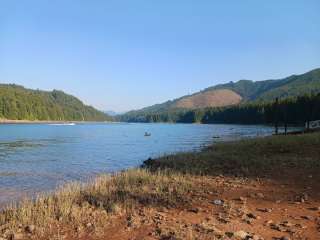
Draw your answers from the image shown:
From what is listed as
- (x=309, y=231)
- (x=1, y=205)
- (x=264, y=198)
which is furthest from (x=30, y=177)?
(x=309, y=231)

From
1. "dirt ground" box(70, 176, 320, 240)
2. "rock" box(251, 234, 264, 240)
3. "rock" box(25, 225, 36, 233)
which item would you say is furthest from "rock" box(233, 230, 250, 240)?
"rock" box(25, 225, 36, 233)

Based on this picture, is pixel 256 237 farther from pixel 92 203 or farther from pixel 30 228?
pixel 92 203

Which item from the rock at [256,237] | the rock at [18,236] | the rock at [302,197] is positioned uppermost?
the rock at [302,197]

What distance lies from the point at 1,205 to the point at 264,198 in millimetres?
11798

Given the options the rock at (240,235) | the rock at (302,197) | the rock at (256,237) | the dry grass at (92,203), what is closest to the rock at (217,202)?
the dry grass at (92,203)

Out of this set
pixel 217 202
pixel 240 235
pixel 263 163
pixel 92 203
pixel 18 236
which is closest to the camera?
pixel 240 235

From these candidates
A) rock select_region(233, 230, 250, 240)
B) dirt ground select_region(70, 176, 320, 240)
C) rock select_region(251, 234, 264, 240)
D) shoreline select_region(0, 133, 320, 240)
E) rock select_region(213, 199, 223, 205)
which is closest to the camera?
rock select_region(251, 234, 264, 240)

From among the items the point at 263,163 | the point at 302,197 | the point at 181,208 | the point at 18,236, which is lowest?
the point at 18,236

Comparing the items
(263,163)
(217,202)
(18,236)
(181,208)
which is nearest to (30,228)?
(18,236)

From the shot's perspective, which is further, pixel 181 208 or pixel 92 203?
pixel 92 203

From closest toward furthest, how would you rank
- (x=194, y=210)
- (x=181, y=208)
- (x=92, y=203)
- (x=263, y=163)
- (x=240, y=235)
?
(x=240, y=235)
(x=194, y=210)
(x=181, y=208)
(x=92, y=203)
(x=263, y=163)

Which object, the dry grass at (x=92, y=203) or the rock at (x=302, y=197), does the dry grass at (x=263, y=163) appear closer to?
the dry grass at (x=92, y=203)

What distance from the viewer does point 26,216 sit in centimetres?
1285

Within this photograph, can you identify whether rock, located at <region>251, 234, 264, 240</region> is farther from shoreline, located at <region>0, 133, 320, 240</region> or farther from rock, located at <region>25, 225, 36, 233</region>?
rock, located at <region>25, 225, 36, 233</region>
